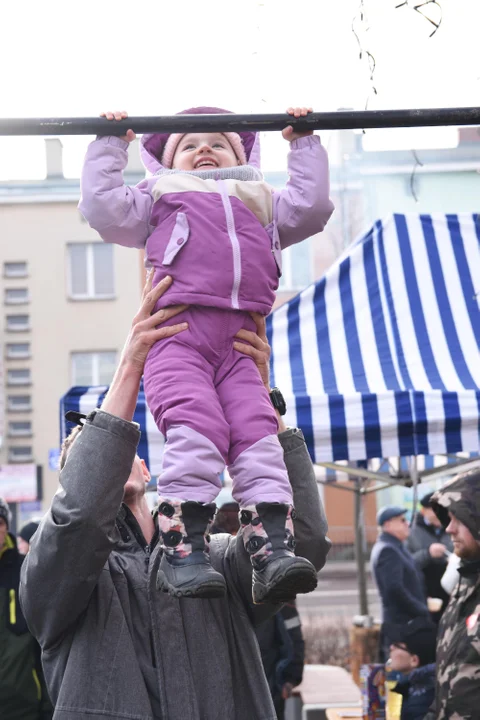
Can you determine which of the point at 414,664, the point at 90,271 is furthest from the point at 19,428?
the point at 414,664

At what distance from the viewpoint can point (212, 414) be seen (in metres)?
2.04

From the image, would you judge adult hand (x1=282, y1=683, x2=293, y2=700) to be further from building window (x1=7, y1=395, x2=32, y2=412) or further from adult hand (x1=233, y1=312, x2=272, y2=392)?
building window (x1=7, y1=395, x2=32, y2=412)

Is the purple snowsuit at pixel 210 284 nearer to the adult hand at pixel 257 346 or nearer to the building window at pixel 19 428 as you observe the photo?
the adult hand at pixel 257 346

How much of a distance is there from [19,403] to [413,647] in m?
19.3

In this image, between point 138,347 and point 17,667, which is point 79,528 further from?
point 17,667

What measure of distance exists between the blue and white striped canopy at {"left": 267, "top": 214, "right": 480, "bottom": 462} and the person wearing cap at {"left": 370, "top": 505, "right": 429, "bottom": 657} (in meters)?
2.09

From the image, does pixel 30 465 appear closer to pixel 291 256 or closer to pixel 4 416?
pixel 4 416

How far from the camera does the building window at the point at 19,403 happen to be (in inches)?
933

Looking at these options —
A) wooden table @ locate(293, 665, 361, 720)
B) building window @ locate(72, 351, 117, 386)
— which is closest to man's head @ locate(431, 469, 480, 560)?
wooden table @ locate(293, 665, 361, 720)

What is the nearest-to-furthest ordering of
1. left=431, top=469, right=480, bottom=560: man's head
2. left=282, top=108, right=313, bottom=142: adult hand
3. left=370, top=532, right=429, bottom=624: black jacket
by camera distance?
left=282, top=108, right=313, bottom=142: adult hand
left=431, top=469, right=480, bottom=560: man's head
left=370, top=532, right=429, bottom=624: black jacket

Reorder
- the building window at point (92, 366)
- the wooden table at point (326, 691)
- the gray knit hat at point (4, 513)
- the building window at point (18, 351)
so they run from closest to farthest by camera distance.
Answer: the gray knit hat at point (4, 513), the wooden table at point (326, 691), the building window at point (92, 366), the building window at point (18, 351)

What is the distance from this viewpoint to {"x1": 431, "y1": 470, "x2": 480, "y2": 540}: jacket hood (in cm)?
374

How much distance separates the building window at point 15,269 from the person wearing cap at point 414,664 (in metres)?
18.7

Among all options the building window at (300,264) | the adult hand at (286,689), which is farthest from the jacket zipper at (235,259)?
the building window at (300,264)
